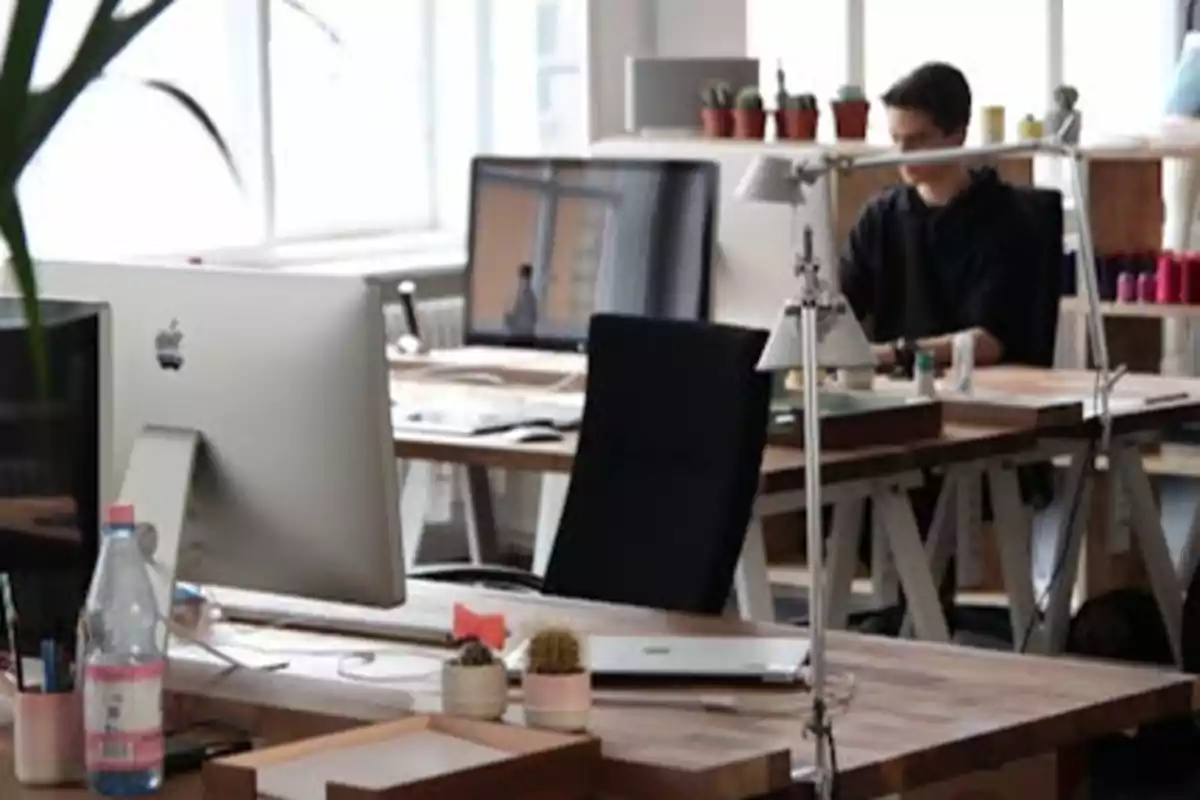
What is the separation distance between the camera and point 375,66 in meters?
7.14

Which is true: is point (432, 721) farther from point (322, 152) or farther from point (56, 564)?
point (322, 152)

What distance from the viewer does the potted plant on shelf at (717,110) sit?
6352mm

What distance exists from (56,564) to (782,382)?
2101 mm

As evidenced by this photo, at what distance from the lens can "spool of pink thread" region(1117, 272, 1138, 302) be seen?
6.68m

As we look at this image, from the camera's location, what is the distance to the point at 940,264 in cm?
535

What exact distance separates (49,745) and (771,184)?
176 centimetres

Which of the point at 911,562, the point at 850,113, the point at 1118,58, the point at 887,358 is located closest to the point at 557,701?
the point at 911,562

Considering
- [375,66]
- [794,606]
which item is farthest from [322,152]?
[794,606]

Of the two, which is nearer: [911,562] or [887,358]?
[911,562]

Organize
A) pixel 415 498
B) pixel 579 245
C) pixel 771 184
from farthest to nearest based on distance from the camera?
pixel 415 498 → pixel 579 245 → pixel 771 184

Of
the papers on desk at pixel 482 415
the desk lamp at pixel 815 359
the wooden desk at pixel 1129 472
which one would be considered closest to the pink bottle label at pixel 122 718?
the desk lamp at pixel 815 359

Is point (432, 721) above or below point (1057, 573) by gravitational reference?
above

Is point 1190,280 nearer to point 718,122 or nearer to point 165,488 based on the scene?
point 718,122

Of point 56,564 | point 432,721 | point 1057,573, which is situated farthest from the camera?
point 1057,573
